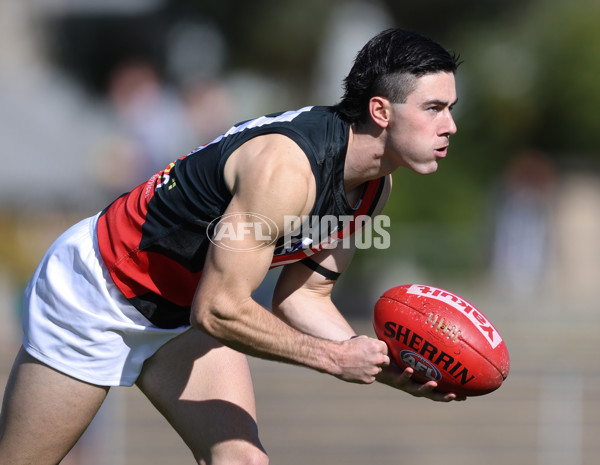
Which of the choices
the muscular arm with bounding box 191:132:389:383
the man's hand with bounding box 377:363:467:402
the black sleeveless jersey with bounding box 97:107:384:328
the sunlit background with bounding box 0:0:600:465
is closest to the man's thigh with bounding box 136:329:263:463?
the black sleeveless jersey with bounding box 97:107:384:328

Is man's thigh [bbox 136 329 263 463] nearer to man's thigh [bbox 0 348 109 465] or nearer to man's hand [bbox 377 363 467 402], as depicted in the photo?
man's thigh [bbox 0 348 109 465]

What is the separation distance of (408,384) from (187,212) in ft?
3.96

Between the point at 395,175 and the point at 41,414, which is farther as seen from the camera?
the point at 395,175

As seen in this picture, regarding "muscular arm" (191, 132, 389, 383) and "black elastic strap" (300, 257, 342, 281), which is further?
"black elastic strap" (300, 257, 342, 281)

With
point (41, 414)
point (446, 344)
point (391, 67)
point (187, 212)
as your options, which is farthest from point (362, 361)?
point (41, 414)

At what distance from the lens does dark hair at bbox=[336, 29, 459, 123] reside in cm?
398

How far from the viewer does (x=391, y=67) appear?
4.02m

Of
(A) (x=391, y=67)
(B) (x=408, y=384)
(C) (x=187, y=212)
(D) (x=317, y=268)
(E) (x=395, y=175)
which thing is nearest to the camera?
(A) (x=391, y=67)

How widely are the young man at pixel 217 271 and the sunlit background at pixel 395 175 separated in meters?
2.73

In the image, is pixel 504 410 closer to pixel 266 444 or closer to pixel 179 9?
pixel 266 444

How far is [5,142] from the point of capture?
13227 mm

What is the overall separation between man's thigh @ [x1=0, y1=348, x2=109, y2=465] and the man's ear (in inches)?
66.5

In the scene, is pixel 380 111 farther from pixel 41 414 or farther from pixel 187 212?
pixel 41 414

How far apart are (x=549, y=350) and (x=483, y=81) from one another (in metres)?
12.1
